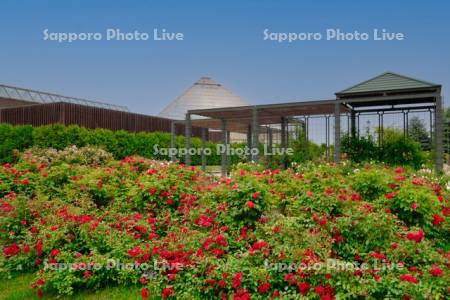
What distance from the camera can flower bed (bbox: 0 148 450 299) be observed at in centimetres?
373

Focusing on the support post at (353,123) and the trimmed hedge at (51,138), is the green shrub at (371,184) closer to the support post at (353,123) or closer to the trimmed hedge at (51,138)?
the support post at (353,123)

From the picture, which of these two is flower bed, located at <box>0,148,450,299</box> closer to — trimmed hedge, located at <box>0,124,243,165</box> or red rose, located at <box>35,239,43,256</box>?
red rose, located at <box>35,239,43,256</box>

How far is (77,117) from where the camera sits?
71.2 feet

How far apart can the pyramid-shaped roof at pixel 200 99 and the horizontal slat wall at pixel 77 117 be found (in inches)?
984

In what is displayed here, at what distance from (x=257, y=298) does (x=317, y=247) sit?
0.83m

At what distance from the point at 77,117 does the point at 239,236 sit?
1928 cm

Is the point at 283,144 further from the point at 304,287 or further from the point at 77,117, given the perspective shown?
the point at 304,287

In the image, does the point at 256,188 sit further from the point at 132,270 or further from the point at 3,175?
the point at 3,175

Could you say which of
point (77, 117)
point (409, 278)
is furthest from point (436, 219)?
point (77, 117)

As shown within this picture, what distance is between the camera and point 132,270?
443cm

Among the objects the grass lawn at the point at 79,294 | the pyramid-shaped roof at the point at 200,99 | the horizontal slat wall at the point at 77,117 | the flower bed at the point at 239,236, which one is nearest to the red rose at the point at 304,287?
the flower bed at the point at 239,236

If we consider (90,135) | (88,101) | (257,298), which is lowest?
(257,298)

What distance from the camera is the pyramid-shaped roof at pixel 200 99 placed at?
53531 mm

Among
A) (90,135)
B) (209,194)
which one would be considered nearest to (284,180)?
(209,194)
